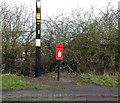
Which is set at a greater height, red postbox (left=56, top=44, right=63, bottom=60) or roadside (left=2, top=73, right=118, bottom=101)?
red postbox (left=56, top=44, right=63, bottom=60)

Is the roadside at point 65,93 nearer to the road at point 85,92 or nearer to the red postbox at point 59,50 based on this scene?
the road at point 85,92

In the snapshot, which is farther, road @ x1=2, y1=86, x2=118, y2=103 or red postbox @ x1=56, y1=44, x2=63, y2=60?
red postbox @ x1=56, y1=44, x2=63, y2=60

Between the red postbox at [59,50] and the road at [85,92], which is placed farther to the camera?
the red postbox at [59,50]

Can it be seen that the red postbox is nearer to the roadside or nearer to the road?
the roadside

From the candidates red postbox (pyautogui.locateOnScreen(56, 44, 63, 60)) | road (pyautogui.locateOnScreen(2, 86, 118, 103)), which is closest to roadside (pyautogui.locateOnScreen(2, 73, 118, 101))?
road (pyautogui.locateOnScreen(2, 86, 118, 103))

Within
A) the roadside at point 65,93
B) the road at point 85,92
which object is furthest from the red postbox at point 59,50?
the road at point 85,92

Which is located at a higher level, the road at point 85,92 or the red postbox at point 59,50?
the red postbox at point 59,50

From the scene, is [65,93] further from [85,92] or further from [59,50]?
[59,50]

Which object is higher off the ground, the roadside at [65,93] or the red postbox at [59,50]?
the red postbox at [59,50]

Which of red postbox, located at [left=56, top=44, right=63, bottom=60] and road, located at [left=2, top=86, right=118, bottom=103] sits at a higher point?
red postbox, located at [left=56, top=44, right=63, bottom=60]

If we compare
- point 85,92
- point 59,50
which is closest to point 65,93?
point 85,92

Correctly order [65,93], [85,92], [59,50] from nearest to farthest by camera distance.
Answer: [65,93] → [85,92] → [59,50]

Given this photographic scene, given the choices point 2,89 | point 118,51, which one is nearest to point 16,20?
point 2,89

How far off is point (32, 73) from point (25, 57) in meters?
1.01
